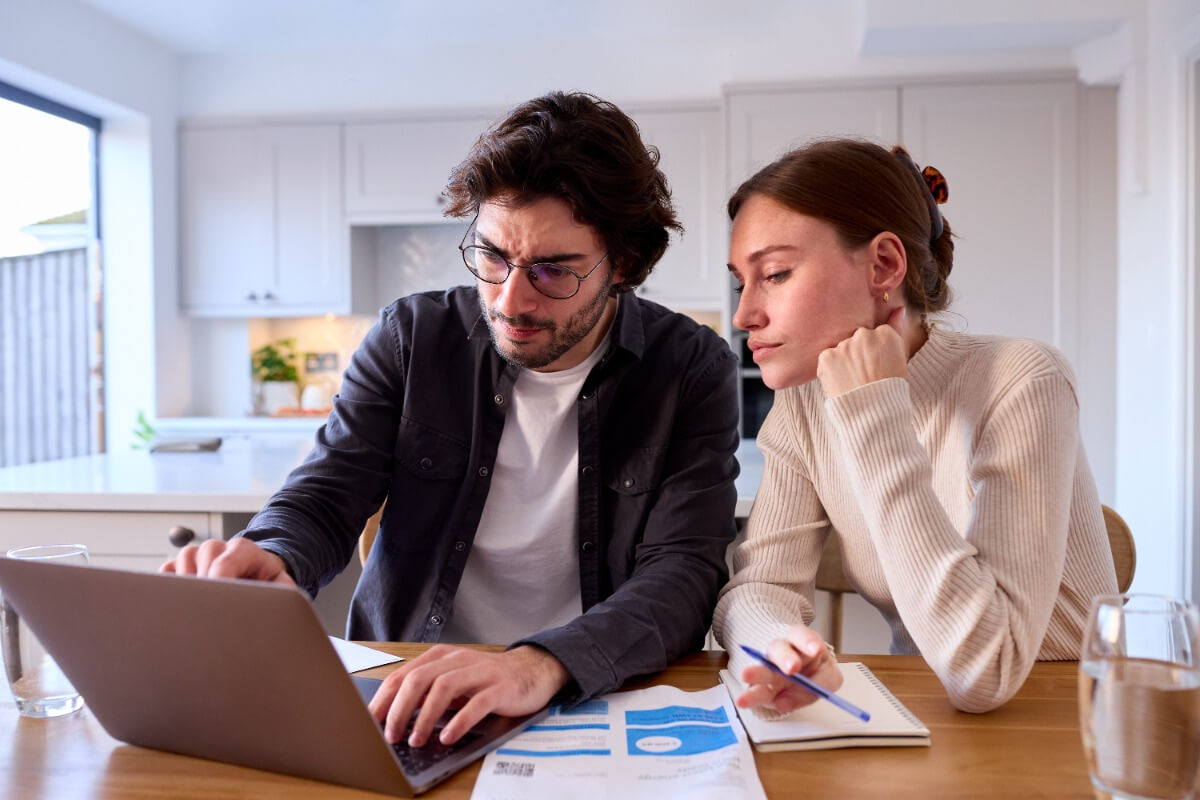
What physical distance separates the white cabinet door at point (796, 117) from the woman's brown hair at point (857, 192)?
10.5ft

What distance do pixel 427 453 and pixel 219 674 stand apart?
0.75 meters

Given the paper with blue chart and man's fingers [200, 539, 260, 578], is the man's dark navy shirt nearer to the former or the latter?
man's fingers [200, 539, 260, 578]

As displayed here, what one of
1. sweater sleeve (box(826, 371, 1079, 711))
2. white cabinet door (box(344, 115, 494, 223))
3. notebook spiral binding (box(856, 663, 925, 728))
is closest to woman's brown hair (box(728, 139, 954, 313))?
sweater sleeve (box(826, 371, 1079, 711))

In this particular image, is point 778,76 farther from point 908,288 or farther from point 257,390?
point 908,288

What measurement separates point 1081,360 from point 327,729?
426 centimetres

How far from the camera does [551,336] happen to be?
55.2 inches

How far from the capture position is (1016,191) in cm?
430

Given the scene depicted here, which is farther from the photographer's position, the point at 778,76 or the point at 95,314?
the point at 95,314

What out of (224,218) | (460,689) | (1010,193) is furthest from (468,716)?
(224,218)

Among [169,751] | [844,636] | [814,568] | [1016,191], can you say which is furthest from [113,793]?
[1016,191]

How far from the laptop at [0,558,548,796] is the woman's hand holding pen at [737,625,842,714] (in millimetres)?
221

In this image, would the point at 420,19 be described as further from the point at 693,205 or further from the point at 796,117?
the point at 796,117

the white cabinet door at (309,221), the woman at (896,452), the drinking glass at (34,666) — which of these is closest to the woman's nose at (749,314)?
the woman at (896,452)

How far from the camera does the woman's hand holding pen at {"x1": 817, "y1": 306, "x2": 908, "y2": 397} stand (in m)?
1.11
